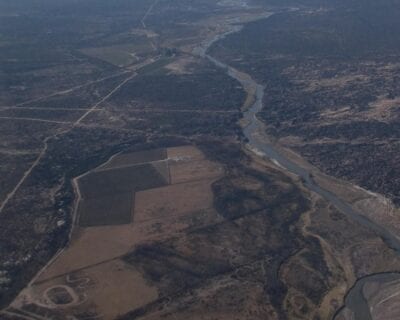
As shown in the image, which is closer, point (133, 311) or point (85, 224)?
point (133, 311)

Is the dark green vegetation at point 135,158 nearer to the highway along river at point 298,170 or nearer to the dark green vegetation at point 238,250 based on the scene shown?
the highway along river at point 298,170

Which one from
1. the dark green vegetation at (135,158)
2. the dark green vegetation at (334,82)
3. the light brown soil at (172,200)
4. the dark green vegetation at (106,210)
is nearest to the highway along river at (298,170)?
the dark green vegetation at (334,82)

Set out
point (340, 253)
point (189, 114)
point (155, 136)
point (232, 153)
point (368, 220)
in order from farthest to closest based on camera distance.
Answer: point (189, 114), point (155, 136), point (232, 153), point (368, 220), point (340, 253)

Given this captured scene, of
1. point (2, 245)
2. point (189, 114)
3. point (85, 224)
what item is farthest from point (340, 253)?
point (189, 114)

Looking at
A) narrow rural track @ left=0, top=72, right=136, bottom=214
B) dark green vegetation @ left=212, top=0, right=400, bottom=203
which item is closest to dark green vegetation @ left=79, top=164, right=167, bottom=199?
narrow rural track @ left=0, top=72, right=136, bottom=214

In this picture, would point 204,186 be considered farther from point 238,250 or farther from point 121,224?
point 238,250

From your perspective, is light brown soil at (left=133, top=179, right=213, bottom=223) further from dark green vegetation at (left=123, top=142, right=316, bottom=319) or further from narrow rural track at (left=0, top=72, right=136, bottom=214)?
narrow rural track at (left=0, top=72, right=136, bottom=214)

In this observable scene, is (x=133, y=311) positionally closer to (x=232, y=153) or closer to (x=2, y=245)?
(x=2, y=245)
